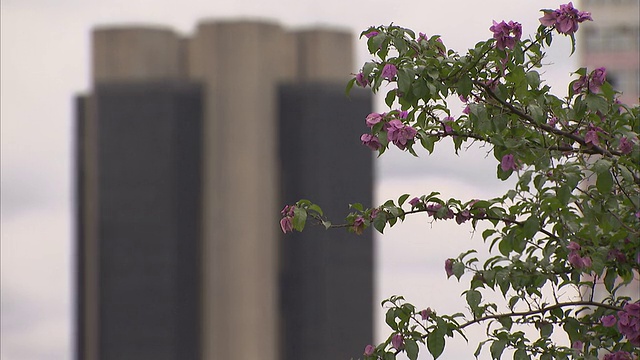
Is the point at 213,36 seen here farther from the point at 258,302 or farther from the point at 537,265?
the point at 537,265

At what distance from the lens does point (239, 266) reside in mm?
47938

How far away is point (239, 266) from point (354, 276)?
17.3 ft

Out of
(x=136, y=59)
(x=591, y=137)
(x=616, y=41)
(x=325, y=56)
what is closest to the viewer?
(x=591, y=137)

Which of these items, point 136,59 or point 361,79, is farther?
point 136,59

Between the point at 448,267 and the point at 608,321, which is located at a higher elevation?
the point at 448,267

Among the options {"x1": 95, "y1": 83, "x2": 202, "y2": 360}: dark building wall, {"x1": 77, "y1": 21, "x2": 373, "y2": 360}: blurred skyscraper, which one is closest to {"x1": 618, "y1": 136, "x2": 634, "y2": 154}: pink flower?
{"x1": 77, "y1": 21, "x2": 373, "y2": 360}: blurred skyscraper

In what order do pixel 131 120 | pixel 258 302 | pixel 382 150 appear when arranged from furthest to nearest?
pixel 131 120 < pixel 258 302 < pixel 382 150

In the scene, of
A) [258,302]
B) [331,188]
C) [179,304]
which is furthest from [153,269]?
[331,188]

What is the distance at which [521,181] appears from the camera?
608 cm

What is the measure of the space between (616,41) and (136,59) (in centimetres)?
2169

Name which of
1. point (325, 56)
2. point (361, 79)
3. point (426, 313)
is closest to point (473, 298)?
point (426, 313)

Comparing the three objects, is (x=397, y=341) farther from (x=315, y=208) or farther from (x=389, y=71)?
(x=389, y=71)

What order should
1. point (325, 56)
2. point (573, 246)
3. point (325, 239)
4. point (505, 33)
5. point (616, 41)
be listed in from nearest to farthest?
point (505, 33) → point (573, 246) → point (325, 239) → point (325, 56) → point (616, 41)

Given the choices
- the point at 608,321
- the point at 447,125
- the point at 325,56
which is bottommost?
the point at 608,321
